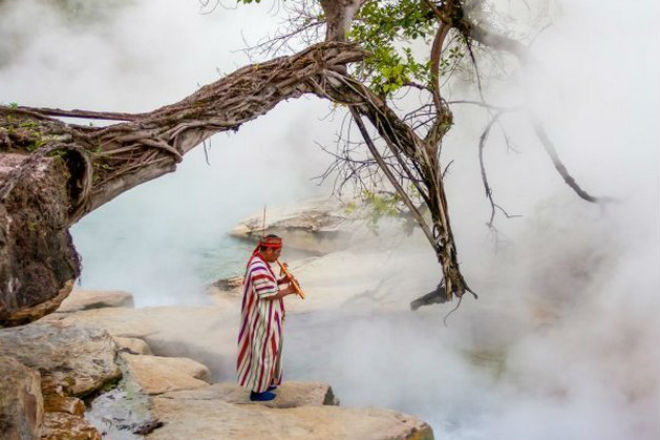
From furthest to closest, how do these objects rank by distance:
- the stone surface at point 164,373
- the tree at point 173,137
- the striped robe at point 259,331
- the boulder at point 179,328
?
the boulder at point 179,328, the stone surface at point 164,373, the striped robe at point 259,331, the tree at point 173,137

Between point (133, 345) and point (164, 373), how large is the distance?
3.99 feet

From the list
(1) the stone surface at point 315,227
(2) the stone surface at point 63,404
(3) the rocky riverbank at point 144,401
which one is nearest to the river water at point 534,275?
(1) the stone surface at point 315,227

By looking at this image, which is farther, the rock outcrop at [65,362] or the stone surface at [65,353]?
the stone surface at [65,353]

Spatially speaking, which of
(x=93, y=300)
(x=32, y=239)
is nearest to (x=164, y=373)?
(x=32, y=239)

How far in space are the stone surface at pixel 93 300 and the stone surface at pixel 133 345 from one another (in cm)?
180

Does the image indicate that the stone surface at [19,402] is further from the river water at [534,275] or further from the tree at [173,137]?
the river water at [534,275]

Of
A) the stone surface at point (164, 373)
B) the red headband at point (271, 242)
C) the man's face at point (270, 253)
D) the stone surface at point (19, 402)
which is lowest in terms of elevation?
the stone surface at point (164, 373)

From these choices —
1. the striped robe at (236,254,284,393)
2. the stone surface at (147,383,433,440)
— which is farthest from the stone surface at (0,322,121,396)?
→ the striped robe at (236,254,284,393)

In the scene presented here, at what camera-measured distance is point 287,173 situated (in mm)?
19562

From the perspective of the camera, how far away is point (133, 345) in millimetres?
5789

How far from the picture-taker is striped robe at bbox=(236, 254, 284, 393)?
421cm

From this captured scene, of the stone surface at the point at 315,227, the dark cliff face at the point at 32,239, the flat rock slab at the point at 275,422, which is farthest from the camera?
the stone surface at the point at 315,227

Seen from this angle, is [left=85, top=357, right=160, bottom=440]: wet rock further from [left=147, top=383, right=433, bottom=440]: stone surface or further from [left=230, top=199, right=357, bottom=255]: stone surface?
[left=230, top=199, right=357, bottom=255]: stone surface

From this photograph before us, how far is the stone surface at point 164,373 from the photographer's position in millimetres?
4449
